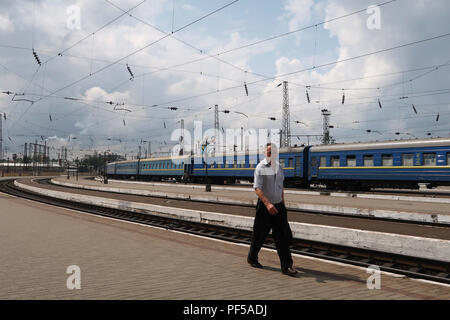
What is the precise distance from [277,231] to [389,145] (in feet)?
63.8

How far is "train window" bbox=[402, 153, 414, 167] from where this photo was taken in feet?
72.6

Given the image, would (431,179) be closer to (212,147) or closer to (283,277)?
(283,277)

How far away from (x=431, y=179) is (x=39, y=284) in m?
21.1

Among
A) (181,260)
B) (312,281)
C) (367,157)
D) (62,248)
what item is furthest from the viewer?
(367,157)

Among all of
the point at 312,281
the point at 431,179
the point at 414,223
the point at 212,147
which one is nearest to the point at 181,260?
the point at 312,281

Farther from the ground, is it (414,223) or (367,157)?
(367,157)

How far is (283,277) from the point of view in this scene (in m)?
5.73

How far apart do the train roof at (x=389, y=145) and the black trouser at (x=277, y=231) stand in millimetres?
18024

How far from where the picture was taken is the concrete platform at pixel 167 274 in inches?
192

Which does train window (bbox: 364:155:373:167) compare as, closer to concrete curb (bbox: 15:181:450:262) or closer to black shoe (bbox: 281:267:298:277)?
Result: concrete curb (bbox: 15:181:450:262)

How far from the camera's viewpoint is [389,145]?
2323 centimetres

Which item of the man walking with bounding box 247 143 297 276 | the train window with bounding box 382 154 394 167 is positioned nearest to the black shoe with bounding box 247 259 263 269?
the man walking with bounding box 247 143 297 276
